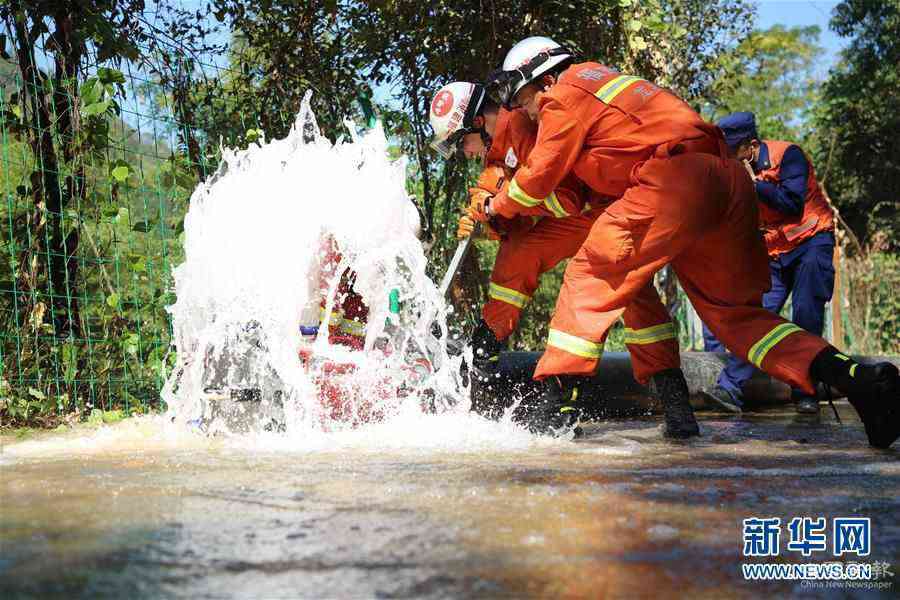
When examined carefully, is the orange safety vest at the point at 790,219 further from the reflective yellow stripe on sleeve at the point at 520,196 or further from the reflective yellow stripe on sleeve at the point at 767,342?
the reflective yellow stripe on sleeve at the point at 520,196

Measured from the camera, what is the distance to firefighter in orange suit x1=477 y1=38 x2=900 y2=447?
3.76 m

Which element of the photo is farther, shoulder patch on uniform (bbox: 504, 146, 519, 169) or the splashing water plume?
shoulder patch on uniform (bbox: 504, 146, 519, 169)

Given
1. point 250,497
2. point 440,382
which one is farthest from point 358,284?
point 250,497

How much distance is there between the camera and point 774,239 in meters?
5.80

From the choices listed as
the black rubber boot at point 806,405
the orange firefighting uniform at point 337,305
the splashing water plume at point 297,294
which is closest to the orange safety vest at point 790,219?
the black rubber boot at point 806,405

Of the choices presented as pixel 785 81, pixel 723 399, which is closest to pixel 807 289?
pixel 723 399

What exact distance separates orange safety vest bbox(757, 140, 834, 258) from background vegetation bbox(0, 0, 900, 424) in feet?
4.78

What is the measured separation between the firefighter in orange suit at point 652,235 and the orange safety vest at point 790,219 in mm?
1641

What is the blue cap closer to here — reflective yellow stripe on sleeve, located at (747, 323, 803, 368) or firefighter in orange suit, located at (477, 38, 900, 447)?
firefighter in orange suit, located at (477, 38, 900, 447)

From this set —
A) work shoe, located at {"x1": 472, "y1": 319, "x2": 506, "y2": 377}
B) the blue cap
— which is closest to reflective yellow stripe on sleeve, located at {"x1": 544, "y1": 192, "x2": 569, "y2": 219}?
work shoe, located at {"x1": 472, "y1": 319, "x2": 506, "y2": 377}

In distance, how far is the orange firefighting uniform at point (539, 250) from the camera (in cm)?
443

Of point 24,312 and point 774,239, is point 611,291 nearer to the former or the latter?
point 774,239

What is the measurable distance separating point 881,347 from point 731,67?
14.3 feet

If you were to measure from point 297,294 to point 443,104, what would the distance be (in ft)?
4.11
